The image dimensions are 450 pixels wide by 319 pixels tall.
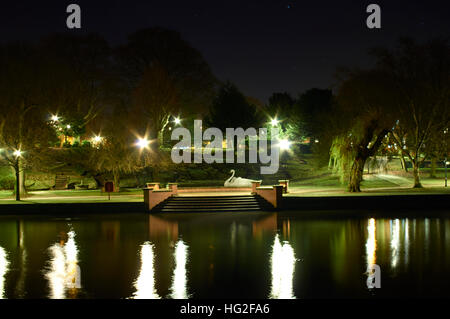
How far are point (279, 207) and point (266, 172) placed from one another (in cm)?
2633

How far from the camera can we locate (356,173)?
32750 mm

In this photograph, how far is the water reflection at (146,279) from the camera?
30.9ft

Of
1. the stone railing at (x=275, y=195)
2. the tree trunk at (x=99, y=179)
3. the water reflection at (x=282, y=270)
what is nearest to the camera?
the water reflection at (x=282, y=270)

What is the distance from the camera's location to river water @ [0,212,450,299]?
985 cm

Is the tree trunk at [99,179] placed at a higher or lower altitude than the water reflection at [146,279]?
higher

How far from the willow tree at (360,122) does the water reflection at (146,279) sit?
71.8ft

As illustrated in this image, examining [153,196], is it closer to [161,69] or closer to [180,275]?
[180,275]

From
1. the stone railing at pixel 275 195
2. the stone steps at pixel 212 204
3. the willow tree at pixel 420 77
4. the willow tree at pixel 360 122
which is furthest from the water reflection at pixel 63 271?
the willow tree at pixel 420 77

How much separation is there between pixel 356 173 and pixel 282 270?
22.8 metres

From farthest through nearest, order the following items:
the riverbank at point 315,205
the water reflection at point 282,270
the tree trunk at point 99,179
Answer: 1. the tree trunk at point 99,179
2. the riverbank at point 315,205
3. the water reflection at point 282,270
